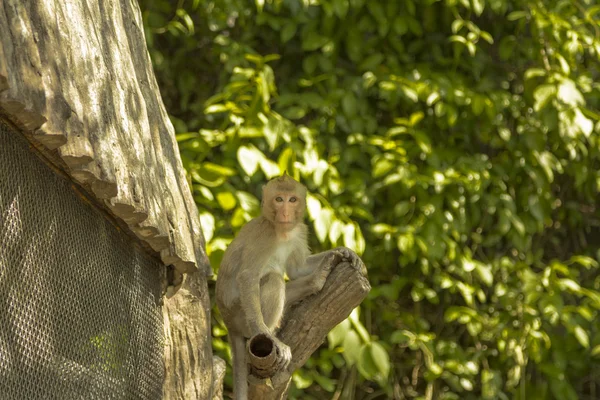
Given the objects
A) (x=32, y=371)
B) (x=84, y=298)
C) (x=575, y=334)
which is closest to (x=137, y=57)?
(x=84, y=298)

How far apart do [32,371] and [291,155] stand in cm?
257

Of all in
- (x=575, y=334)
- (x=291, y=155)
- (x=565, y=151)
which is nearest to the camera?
(x=291, y=155)

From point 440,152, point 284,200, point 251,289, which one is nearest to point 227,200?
point 284,200

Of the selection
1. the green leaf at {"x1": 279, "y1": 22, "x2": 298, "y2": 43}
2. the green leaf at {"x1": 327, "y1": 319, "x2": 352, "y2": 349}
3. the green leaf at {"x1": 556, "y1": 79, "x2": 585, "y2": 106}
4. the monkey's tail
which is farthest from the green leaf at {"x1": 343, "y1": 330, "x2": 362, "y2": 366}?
the green leaf at {"x1": 556, "y1": 79, "x2": 585, "y2": 106}

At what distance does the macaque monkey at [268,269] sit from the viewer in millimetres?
3605

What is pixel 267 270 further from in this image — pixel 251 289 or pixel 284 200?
pixel 284 200

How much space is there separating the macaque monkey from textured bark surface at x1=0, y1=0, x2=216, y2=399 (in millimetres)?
338

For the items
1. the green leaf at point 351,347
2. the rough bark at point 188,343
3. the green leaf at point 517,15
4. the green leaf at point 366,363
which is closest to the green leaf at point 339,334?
the green leaf at point 351,347

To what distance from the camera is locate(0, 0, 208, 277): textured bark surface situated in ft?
6.46

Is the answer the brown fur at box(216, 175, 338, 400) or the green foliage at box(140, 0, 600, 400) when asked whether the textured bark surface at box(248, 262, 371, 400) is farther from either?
the green foliage at box(140, 0, 600, 400)

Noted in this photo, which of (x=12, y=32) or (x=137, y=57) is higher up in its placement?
(x=12, y=32)

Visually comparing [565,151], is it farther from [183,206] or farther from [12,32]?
[12,32]

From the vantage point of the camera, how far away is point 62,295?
224 centimetres

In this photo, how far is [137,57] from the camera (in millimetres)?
3025
